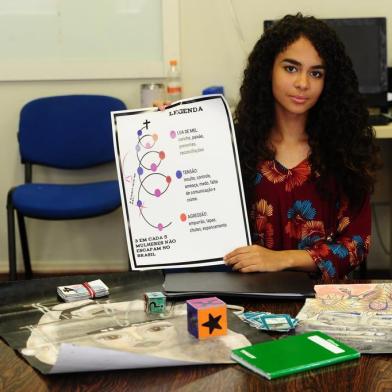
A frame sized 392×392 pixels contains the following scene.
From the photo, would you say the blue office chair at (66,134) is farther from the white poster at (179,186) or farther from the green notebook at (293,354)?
the green notebook at (293,354)

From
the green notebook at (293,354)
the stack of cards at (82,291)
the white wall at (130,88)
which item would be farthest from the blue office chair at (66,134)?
the green notebook at (293,354)

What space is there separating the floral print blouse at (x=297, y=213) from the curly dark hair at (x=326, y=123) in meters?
0.02

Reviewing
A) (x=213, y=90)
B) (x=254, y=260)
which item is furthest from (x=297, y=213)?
(x=213, y=90)

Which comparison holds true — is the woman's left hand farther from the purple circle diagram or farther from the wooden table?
the wooden table

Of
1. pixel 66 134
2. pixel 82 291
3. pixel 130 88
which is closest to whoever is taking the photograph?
pixel 82 291

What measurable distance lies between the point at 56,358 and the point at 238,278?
0.49m

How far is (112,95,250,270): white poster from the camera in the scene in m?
1.60

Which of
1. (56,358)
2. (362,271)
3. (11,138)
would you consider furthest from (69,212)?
(56,358)

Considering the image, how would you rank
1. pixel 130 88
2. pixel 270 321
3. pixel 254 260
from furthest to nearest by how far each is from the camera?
pixel 130 88 → pixel 254 260 → pixel 270 321

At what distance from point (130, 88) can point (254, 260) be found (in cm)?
212

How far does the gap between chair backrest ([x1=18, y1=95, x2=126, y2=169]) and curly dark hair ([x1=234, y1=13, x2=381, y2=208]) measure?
1.51 metres

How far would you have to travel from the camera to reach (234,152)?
65.7 inches

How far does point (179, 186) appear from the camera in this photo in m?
1.62

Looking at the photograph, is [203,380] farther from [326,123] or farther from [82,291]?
[326,123]
